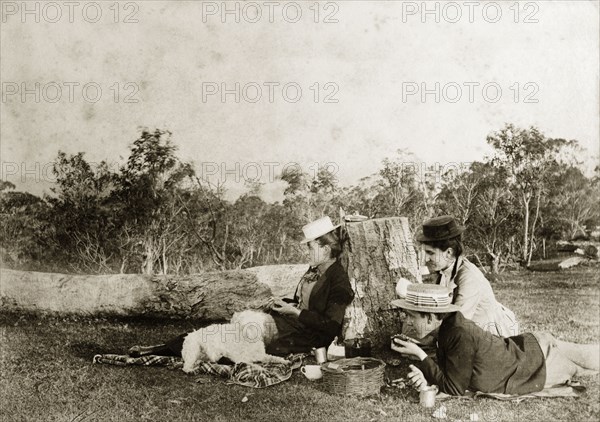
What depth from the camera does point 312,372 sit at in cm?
Result: 429

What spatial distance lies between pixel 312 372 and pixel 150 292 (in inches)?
89.2

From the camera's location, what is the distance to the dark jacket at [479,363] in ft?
11.9

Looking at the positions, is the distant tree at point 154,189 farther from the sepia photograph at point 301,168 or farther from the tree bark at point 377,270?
the tree bark at point 377,270

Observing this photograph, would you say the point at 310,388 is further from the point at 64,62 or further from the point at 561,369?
the point at 64,62

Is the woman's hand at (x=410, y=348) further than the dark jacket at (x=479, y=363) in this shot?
Yes

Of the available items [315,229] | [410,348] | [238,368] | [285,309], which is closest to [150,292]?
[285,309]

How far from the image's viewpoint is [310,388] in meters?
4.14

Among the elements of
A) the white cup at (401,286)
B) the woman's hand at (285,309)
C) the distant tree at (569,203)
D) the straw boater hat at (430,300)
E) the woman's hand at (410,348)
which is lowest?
the woman's hand at (410,348)

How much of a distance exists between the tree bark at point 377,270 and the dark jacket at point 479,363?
53.4 inches

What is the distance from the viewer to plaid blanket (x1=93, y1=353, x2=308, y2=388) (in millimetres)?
4203

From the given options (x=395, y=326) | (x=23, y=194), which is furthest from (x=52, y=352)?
(x=395, y=326)

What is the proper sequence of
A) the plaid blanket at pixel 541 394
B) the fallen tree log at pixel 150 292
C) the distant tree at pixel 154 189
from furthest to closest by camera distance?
the fallen tree log at pixel 150 292 < the distant tree at pixel 154 189 < the plaid blanket at pixel 541 394

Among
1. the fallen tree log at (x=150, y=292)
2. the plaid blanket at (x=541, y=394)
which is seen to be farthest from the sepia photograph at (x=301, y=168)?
the plaid blanket at (x=541, y=394)

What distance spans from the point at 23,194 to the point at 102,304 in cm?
141
